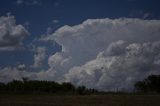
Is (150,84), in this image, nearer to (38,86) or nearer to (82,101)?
(38,86)

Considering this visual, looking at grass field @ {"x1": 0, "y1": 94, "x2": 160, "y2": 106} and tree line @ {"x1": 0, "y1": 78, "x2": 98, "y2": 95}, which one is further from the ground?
tree line @ {"x1": 0, "y1": 78, "x2": 98, "y2": 95}

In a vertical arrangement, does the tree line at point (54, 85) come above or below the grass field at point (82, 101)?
above

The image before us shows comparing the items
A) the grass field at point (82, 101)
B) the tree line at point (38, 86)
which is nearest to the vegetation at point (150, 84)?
the tree line at point (38, 86)

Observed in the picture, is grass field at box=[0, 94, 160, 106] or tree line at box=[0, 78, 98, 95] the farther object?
tree line at box=[0, 78, 98, 95]

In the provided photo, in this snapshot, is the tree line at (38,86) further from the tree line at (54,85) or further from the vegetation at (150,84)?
the vegetation at (150,84)

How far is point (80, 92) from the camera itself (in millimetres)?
98062

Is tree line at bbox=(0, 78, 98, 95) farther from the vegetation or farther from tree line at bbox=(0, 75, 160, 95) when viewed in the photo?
the vegetation

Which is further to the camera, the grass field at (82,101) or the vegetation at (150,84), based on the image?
the vegetation at (150,84)

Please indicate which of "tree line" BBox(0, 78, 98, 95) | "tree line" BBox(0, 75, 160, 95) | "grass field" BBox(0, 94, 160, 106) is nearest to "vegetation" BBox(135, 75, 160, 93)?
"tree line" BBox(0, 75, 160, 95)

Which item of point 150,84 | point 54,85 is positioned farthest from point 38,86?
point 150,84

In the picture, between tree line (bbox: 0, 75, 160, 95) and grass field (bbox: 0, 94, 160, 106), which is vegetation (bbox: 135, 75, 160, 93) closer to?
tree line (bbox: 0, 75, 160, 95)

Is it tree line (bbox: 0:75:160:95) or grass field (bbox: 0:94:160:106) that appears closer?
grass field (bbox: 0:94:160:106)

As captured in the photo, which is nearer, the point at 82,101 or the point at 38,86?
the point at 82,101

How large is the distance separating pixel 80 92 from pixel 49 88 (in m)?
36.4
